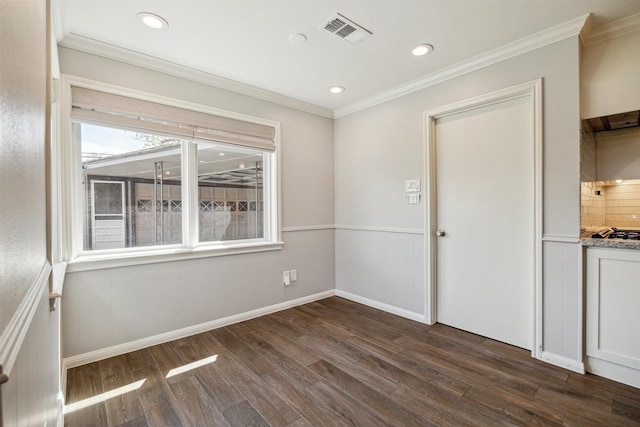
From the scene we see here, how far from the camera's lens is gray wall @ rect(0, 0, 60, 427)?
0.58m

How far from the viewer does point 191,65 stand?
281cm

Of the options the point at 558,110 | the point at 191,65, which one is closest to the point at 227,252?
the point at 191,65

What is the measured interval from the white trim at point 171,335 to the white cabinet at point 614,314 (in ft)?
8.94

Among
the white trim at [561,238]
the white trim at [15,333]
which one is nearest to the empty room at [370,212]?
the white trim at [561,238]

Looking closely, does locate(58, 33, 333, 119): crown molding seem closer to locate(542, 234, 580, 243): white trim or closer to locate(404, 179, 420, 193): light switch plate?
locate(404, 179, 420, 193): light switch plate

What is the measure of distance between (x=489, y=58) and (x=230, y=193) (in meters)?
2.80

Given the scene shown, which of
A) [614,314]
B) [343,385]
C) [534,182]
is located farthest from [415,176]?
[343,385]

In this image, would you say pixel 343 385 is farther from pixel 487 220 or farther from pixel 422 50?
pixel 422 50

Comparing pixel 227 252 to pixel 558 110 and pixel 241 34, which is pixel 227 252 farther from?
pixel 558 110

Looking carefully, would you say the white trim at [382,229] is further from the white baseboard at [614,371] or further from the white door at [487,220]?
the white baseboard at [614,371]

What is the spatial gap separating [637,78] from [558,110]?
49 centimetres

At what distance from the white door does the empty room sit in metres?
0.02

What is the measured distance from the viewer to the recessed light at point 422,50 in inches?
98.7

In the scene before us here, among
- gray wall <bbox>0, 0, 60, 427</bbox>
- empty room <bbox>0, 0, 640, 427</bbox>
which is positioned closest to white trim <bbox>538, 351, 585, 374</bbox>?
empty room <bbox>0, 0, 640, 427</bbox>
